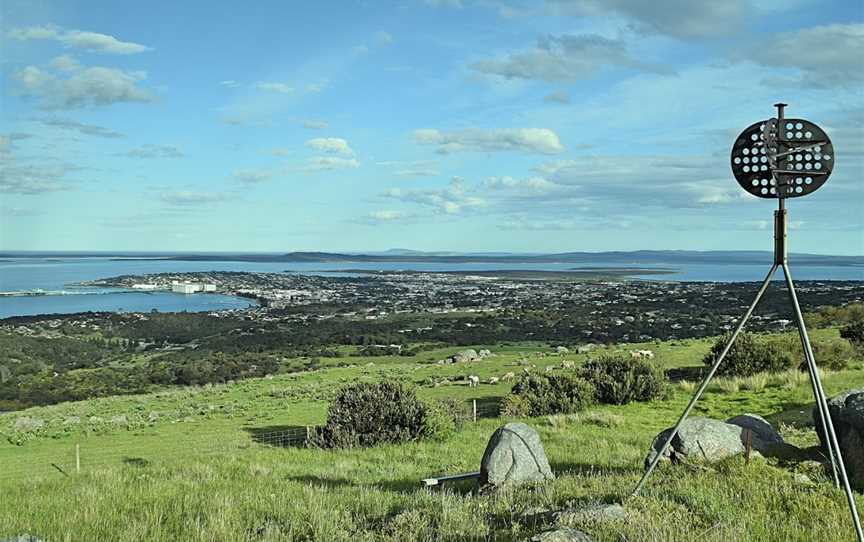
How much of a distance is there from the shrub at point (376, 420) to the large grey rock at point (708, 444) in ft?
28.5

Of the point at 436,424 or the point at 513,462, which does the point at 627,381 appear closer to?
the point at 436,424

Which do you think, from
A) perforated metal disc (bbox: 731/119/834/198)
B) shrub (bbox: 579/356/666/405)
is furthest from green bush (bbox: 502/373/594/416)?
perforated metal disc (bbox: 731/119/834/198)

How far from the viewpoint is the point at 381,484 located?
425 inches

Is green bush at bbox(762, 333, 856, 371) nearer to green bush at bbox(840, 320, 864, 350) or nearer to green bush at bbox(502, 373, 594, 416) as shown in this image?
green bush at bbox(840, 320, 864, 350)

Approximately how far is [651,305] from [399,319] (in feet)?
135

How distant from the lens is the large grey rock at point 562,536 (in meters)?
5.46

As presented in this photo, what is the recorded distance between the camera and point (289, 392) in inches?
1190

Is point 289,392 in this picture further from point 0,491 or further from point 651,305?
point 651,305

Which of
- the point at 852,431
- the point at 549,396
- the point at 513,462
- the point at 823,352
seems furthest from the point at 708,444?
the point at 823,352

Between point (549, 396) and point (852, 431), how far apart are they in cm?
1265

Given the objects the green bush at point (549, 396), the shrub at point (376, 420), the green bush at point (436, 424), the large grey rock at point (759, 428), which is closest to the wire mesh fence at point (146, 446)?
the shrub at point (376, 420)

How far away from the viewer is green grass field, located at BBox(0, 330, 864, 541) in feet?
21.6

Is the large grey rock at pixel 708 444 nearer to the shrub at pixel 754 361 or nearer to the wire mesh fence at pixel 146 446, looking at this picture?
the wire mesh fence at pixel 146 446

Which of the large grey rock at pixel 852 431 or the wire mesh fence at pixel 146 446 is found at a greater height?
the large grey rock at pixel 852 431
